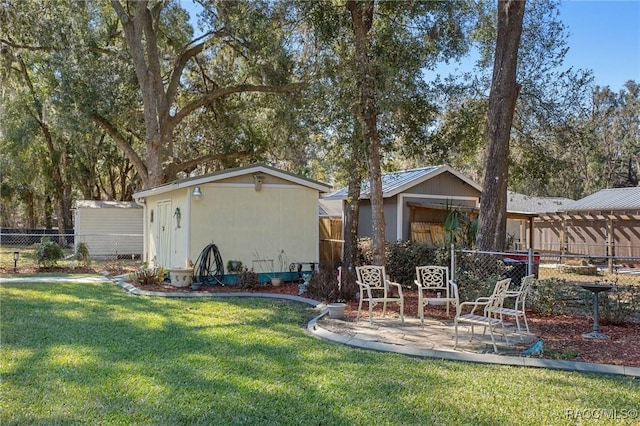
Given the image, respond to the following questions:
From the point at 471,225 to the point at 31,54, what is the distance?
18.9 metres

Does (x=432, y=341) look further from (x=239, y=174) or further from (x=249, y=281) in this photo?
(x=239, y=174)

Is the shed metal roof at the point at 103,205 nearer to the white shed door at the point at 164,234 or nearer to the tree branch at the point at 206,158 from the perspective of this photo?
the tree branch at the point at 206,158

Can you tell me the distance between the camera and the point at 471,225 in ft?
44.5

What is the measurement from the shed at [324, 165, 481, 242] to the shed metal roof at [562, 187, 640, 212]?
19.8 feet

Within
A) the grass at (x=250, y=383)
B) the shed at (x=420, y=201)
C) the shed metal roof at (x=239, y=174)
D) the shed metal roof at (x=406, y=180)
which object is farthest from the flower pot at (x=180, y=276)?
the shed at (x=420, y=201)

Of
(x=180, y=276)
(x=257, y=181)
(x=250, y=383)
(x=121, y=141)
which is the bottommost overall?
(x=250, y=383)

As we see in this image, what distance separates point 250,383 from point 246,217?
7565 millimetres

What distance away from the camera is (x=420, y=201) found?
16.1m

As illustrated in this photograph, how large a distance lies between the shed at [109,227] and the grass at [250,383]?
13.8m

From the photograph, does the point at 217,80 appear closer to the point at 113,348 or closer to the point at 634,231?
the point at 113,348

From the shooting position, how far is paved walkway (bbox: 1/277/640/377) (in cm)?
507

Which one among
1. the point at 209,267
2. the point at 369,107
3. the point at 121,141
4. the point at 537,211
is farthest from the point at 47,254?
the point at 537,211

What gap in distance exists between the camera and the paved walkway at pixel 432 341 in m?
5.07

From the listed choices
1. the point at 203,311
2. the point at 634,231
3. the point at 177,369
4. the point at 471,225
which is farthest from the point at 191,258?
the point at 634,231
